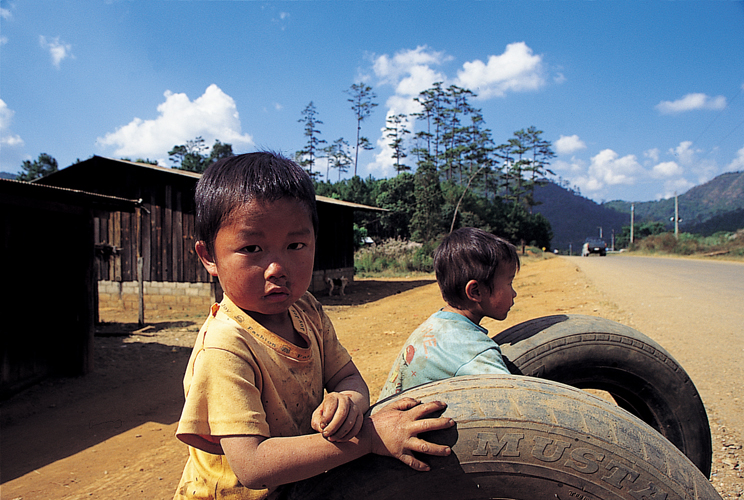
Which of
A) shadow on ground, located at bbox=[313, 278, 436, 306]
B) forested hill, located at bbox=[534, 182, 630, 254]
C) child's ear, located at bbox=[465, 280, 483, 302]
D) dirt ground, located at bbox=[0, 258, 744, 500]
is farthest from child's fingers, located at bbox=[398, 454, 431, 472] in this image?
forested hill, located at bbox=[534, 182, 630, 254]

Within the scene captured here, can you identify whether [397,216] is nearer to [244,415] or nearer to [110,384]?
[110,384]

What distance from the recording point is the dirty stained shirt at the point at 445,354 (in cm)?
158

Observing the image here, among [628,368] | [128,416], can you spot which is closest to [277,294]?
[628,368]

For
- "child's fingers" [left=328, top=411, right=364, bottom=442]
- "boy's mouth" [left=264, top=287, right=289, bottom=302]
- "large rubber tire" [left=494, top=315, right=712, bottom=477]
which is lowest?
"large rubber tire" [left=494, top=315, right=712, bottom=477]

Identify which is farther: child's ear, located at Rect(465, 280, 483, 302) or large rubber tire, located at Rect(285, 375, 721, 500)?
child's ear, located at Rect(465, 280, 483, 302)

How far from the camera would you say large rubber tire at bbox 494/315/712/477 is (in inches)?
78.4

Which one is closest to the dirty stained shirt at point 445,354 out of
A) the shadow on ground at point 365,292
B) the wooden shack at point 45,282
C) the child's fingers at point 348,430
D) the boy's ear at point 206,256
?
the child's fingers at point 348,430

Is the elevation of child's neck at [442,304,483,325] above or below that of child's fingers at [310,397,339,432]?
above

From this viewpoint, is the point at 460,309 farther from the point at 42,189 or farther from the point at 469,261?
the point at 42,189

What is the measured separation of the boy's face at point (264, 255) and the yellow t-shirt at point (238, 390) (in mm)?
95

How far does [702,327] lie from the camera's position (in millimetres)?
6176

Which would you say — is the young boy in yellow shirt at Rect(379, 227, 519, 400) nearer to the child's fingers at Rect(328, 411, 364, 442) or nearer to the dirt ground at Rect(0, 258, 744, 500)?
the child's fingers at Rect(328, 411, 364, 442)

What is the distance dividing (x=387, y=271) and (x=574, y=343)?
22.2m

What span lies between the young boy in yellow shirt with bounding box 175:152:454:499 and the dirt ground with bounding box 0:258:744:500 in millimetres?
2435
